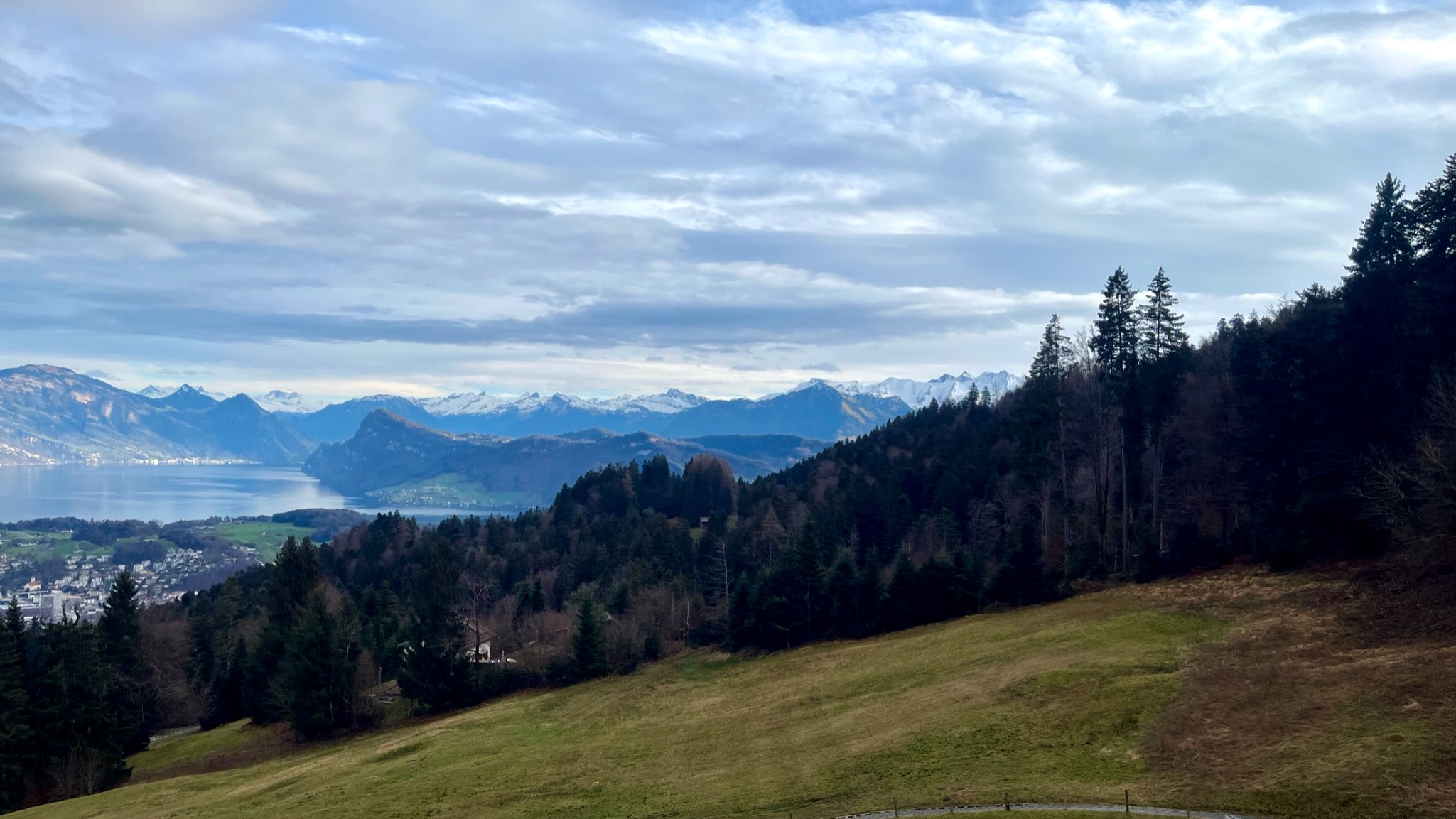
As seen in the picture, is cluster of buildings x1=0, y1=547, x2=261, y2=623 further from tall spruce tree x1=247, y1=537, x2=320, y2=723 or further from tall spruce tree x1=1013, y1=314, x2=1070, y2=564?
tall spruce tree x1=1013, y1=314, x2=1070, y2=564

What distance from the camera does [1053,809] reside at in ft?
65.4

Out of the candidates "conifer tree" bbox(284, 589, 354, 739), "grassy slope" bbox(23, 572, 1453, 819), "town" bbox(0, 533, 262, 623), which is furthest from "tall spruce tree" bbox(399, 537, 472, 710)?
"town" bbox(0, 533, 262, 623)

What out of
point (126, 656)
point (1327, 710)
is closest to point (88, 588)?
point (126, 656)

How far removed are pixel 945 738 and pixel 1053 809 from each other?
288 inches

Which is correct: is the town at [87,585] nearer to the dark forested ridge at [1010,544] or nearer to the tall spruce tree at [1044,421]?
the dark forested ridge at [1010,544]

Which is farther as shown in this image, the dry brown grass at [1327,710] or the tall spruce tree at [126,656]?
the tall spruce tree at [126,656]

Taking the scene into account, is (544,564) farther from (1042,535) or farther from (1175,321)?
(1175,321)

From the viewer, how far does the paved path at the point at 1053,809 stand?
1845 cm

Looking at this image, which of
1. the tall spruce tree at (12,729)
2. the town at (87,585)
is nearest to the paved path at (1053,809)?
the tall spruce tree at (12,729)

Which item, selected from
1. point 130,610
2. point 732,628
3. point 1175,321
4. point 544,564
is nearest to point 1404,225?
point 1175,321

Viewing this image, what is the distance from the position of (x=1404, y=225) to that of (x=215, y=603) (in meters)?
92.1

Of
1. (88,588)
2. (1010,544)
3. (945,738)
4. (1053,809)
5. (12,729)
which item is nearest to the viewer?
(1053,809)

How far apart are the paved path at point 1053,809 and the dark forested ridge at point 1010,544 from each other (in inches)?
671

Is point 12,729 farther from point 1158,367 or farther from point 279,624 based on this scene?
point 1158,367
